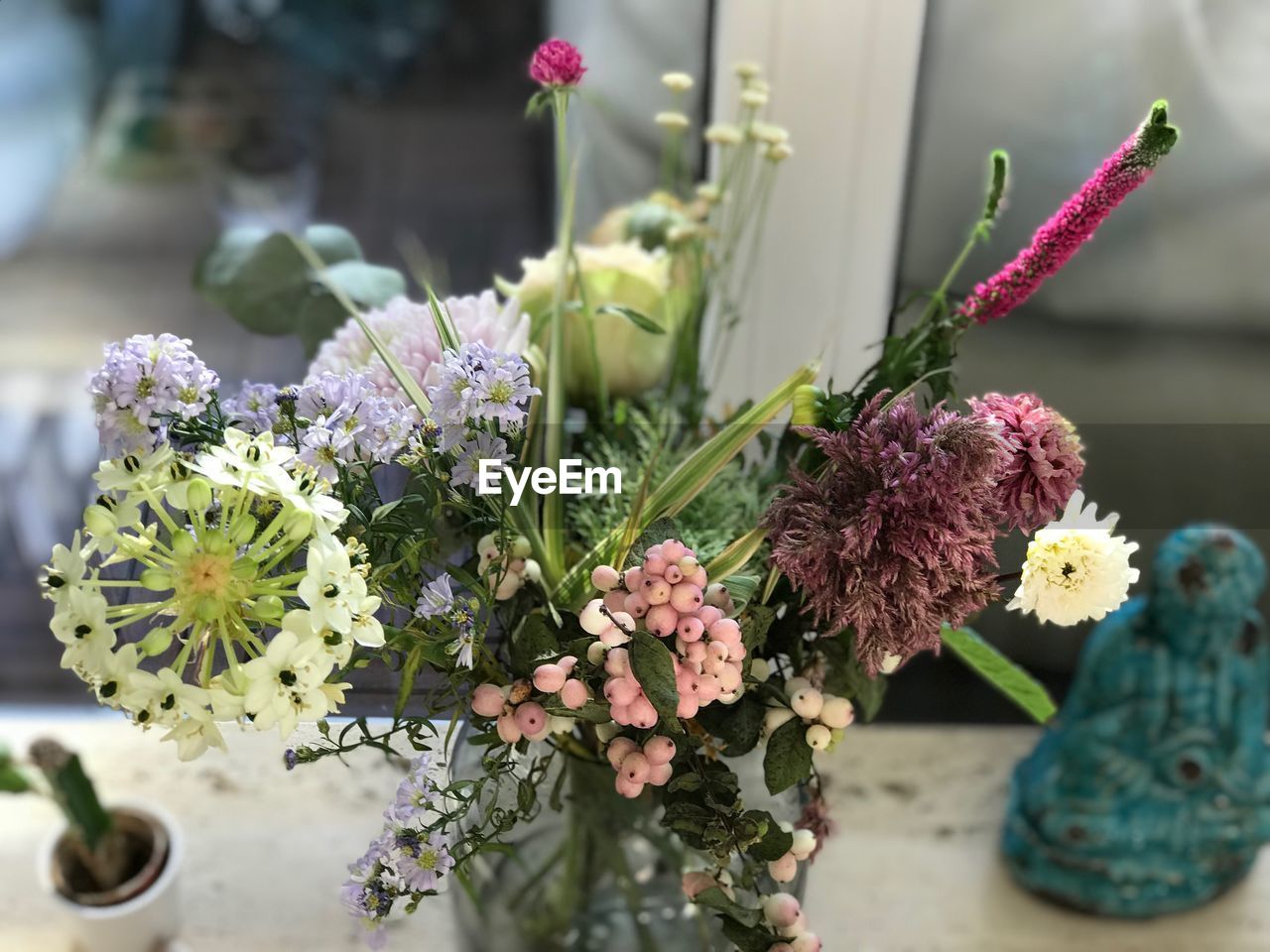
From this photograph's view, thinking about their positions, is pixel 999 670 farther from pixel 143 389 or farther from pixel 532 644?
pixel 143 389

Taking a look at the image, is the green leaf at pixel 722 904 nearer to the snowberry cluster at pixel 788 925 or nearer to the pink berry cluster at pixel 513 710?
the snowberry cluster at pixel 788 925

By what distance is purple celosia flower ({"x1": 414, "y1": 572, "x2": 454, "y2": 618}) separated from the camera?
17.4 inches

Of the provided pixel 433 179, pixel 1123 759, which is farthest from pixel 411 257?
pixel 1123 759

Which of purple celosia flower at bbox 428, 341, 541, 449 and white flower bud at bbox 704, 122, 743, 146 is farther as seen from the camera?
white flower bud at bbox 704, 122, 743, 146

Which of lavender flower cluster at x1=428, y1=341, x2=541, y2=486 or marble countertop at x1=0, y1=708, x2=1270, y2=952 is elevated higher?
lavender flower cluster at x1=428, y1=341, x2=541, y2=486

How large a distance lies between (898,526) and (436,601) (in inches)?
6.8

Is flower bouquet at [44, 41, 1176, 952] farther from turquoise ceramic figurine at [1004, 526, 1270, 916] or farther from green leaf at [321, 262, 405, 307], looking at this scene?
turquoise ceramic figurine at [1004, 526, 1270, 916]

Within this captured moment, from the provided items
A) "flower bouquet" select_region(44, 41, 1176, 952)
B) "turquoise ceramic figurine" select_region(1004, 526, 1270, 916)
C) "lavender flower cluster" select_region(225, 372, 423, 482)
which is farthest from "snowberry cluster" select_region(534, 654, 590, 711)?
"turquoise ceramic figurine" select_region(1004, 526, 1270, 916)

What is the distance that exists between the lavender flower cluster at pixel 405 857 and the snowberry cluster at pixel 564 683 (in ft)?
0.21

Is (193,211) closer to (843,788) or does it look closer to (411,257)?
(411,257)

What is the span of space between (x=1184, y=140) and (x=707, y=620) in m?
0.57

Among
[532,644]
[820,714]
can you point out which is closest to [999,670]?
[820,714]

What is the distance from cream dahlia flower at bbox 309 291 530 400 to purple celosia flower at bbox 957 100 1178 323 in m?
0.21

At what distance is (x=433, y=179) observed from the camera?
106 centimetres
